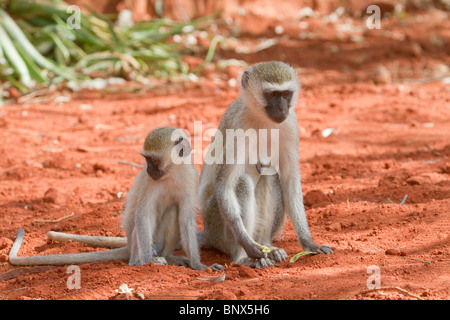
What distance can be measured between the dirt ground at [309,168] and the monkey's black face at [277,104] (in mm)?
1097

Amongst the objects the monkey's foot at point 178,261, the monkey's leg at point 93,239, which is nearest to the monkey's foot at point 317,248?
the monkey's foot at point 178,261

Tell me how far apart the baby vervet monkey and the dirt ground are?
0.16m

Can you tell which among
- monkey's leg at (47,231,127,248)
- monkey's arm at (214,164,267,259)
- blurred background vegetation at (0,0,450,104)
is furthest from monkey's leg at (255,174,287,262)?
blurred background vegetation at (0,0,450,104)

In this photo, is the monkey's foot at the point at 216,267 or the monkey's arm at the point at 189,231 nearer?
the monkey's foot at the point at 216,267

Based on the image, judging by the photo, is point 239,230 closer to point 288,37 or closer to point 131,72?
point 131,72

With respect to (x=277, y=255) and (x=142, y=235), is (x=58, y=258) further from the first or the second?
(x=277, y=255)

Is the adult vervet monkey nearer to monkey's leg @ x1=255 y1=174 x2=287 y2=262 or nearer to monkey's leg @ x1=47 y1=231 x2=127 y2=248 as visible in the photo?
monkey's leg @ x1=255 y1=174 x2=287 y2=262

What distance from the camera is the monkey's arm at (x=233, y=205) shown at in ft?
16.0

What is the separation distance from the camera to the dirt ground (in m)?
4.32

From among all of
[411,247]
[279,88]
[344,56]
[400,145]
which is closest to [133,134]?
[400,145]

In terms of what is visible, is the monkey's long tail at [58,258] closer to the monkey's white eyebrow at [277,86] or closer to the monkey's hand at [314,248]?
the monkey's hand at [314,248]

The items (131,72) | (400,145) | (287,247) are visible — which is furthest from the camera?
(131,72)

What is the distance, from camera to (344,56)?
12.9 m

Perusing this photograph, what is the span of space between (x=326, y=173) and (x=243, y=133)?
7.22 feet
